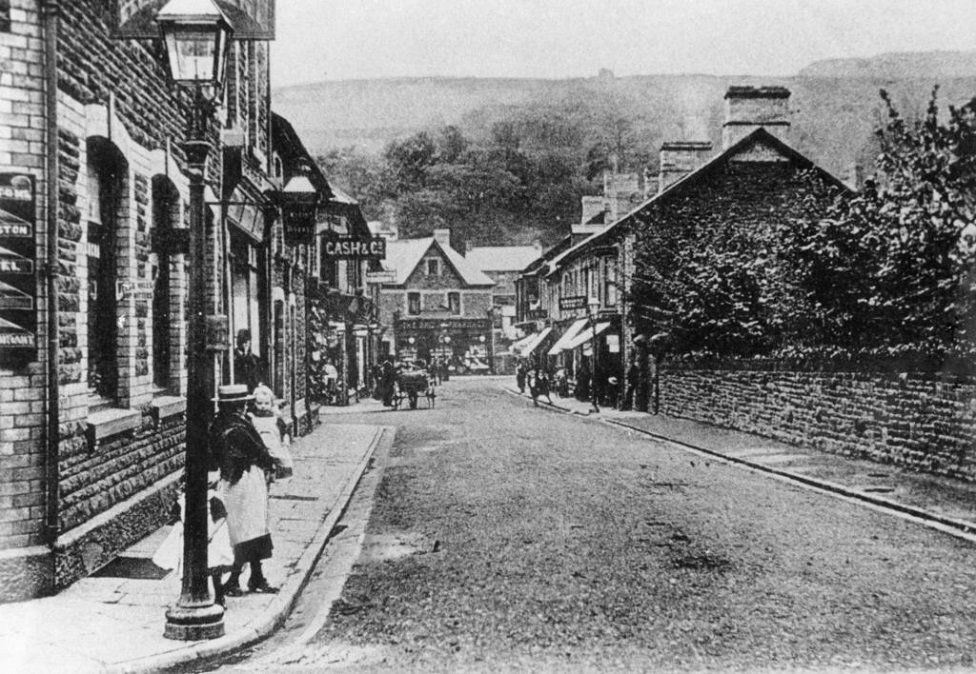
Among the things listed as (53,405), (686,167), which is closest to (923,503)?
(53,405)

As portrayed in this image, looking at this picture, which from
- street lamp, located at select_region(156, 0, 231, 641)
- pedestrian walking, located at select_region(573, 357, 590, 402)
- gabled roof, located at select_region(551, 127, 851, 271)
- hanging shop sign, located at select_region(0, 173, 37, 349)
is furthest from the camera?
pedestrian walking, located at select_region(573, 357, 590, 402)

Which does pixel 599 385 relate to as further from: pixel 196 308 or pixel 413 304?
pixel 413 304

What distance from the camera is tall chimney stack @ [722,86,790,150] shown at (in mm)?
29766

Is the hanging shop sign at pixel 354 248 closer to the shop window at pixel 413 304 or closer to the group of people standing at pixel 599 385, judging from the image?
the group of people standing at pixel 599 385

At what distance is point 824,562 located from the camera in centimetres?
756

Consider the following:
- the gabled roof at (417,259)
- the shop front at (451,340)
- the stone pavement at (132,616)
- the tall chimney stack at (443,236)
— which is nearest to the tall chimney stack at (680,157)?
the stone pavement at (132,616)

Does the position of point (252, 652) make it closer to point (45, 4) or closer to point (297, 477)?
point (45, 4)

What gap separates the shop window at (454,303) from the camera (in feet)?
227

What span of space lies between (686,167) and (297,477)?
2325 centimetres

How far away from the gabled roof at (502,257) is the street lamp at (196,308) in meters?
72.7

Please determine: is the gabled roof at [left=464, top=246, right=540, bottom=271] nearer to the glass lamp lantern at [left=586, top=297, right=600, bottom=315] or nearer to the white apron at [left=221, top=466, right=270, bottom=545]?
the glass lamp lantern at [left=586, top=297, right=600, bottom=315]

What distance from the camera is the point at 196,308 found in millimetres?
5883

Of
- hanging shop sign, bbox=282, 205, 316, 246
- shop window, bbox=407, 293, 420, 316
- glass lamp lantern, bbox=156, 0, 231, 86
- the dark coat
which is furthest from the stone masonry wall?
shop window, bbox=407, 293, 420, 316

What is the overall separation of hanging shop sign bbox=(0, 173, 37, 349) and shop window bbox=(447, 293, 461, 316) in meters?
62.9
